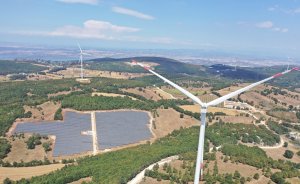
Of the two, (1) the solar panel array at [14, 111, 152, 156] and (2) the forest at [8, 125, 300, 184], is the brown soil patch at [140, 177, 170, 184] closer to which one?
(2) the forest at [8, 125, 300, 184]

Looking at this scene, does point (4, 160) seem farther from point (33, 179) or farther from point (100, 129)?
point (100, 129)

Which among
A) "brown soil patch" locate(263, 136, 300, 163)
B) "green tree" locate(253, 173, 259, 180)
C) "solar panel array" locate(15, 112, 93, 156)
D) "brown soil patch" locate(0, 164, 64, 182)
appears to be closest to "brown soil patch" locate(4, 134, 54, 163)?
"solar panel array" locate(15, 112, 93, 156)

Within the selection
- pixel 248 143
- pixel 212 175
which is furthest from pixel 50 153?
pixel 248 143

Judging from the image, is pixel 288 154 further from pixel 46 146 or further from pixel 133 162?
pixel 46 146

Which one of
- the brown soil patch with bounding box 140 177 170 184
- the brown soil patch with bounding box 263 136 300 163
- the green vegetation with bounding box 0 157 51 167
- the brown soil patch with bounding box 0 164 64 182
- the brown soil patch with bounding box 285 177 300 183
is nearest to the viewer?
the brown soil patch with bounding box 140 177 170 184

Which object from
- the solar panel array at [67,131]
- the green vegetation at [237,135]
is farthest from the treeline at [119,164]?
the solar panel array at [67,131]

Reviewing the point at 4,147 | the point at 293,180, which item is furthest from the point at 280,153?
the point at 4,147
